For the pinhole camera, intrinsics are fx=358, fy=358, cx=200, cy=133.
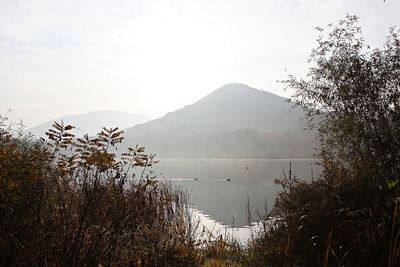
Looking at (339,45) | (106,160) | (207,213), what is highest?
(339,45)

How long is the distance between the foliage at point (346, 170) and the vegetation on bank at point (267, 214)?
3 cm

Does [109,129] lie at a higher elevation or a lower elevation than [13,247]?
higher

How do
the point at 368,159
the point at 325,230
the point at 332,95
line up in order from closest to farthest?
the point at 325,230 < the point at 368,159 < the point at 332,95

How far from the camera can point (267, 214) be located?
8.80 m

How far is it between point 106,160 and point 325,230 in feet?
14.9

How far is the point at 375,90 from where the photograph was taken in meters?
9.27

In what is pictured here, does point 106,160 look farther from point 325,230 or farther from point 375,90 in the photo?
point 375,90

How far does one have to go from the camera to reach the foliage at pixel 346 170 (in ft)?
20.2

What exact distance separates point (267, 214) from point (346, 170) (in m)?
2.34

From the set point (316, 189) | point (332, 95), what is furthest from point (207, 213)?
point (316, 189)

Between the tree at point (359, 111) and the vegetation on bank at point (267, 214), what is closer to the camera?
the vegetation on bank at point (267, 214)

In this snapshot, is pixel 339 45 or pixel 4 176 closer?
pixel 4 176

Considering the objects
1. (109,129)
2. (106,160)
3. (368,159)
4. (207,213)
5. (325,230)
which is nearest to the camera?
(106,160)

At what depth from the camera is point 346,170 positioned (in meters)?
9.09
